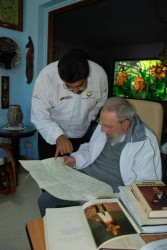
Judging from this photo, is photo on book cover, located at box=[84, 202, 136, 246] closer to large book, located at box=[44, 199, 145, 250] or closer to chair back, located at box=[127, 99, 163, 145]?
large book, located at box=[44, 199, 145, 250]

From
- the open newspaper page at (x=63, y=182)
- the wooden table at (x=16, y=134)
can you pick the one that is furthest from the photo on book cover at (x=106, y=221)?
the wooden table at (x=16, y=134)

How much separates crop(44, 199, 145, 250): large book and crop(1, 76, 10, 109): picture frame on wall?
225 centimetres

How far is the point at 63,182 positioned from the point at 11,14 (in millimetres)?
2232

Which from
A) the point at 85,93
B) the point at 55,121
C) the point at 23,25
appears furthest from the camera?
the point at 23,25

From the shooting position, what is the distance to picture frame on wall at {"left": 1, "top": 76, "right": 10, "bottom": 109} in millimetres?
2790

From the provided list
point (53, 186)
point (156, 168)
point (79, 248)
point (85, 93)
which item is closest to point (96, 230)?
point (79, 248)

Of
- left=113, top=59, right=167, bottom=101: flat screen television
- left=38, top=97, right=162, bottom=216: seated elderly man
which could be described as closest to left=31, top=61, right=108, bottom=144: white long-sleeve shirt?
left=38, top=97, right=162, bottom=216: seated elderly man

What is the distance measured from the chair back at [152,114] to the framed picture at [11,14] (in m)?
1.96

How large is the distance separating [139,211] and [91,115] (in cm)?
103

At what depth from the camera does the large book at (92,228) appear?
0.67m

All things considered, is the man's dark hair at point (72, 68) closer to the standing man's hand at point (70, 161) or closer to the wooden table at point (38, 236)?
the standing man's hand at point (70, 161)

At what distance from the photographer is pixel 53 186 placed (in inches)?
45.5

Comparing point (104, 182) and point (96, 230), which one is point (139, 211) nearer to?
point (96, 230)

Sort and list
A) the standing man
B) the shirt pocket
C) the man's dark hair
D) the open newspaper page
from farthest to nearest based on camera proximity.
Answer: the shirt pocket, the standing man, the man's dark hair, the open newspaper page
